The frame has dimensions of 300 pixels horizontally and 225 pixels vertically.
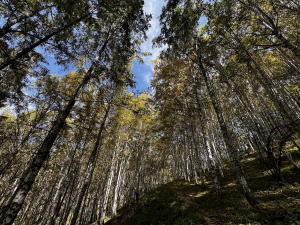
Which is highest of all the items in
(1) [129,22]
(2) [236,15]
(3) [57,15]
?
(2) [236,15]

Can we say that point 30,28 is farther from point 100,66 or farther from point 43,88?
point 100,66

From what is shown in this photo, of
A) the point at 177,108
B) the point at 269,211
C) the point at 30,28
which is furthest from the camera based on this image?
the point at 177,108

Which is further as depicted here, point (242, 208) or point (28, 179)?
point (242, 208)

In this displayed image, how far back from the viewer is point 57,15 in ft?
17.9

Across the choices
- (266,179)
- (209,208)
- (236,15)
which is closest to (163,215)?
(209,208)

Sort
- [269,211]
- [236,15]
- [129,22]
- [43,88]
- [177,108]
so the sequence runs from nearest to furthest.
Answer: [269,211]
[43,88]
[129,22]
[236,15]
[177,108]

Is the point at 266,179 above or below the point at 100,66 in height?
below

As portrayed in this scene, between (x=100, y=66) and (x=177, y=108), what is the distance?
8.03 metres

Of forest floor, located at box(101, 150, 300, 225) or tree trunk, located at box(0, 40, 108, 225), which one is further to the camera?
forest floor, located at box(101, 150, 300, 225)

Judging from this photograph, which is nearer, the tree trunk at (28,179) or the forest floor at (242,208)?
the tree trunk at (28,179)

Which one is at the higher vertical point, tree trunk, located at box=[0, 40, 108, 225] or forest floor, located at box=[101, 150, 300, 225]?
tree trunk, located at box=[0, 40, 108, 225]

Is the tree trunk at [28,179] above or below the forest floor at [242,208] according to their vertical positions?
above

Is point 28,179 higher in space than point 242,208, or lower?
higher

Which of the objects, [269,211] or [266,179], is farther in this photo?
[266,179]
